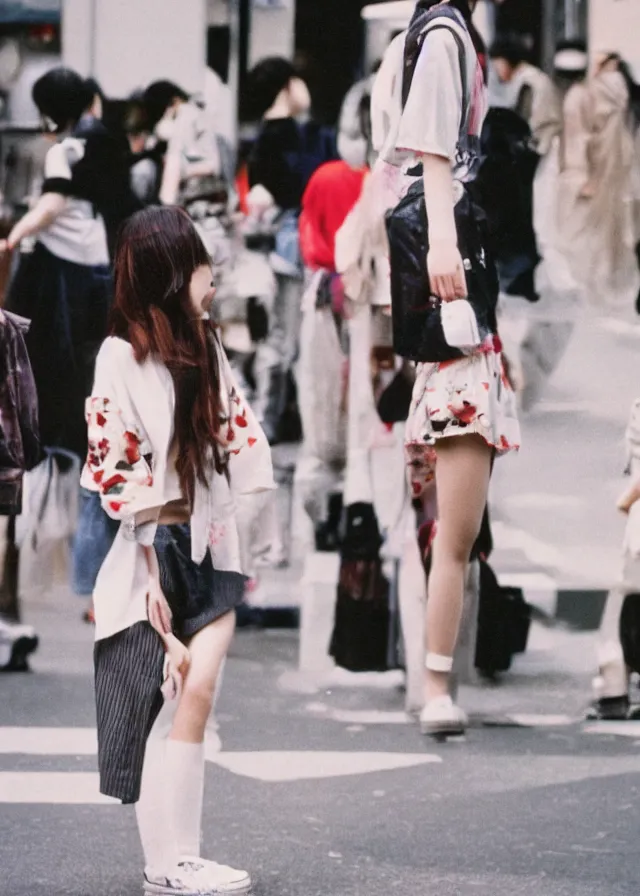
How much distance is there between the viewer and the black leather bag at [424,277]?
5621 millimetres

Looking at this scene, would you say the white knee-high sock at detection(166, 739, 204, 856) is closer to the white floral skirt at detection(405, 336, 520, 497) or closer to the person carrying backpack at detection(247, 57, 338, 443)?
the white floral skirt at detection(405, 336, 520, 497)

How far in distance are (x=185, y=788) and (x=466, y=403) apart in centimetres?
161

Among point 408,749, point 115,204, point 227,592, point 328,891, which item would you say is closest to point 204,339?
point 227,592

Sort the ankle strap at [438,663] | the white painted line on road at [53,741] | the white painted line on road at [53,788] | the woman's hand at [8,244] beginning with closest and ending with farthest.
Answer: the white painted line on road at [53,788] → the ankle strap at [438,663] → the white painted line on road at [53,741] → the woman's hand at [8,244]

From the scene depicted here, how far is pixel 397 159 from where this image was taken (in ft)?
19.1

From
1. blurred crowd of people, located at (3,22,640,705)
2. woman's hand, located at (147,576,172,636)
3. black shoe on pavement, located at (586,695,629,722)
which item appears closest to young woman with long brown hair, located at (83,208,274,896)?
woman's hand, located at (147,576,172,636)

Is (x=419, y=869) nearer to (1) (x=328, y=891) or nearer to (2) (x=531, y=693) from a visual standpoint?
(1) (x=328, y=891)

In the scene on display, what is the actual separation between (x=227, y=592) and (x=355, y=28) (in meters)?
3.81

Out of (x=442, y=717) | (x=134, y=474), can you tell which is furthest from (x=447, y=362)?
(x=134, y=474)

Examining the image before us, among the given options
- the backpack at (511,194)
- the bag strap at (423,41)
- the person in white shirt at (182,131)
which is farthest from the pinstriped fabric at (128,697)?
the person in white shirt at (182,131)

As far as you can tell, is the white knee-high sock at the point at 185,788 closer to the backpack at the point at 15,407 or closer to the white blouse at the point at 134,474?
the white blouse at the point at 134,474

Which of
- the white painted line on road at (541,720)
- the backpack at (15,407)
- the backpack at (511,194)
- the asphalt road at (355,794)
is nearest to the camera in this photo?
the asphalt road at (355,794)

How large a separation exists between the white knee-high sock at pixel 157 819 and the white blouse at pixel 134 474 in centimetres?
32

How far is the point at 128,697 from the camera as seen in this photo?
174 inches
